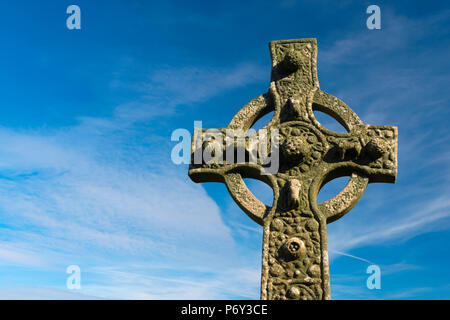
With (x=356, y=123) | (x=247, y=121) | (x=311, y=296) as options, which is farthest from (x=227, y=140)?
(x=311, y=296)

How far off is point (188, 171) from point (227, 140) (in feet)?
2.20

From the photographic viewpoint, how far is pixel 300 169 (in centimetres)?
533

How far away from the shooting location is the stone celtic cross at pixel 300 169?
15.6ft

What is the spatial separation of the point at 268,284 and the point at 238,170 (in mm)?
1517

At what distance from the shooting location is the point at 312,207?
5066mm

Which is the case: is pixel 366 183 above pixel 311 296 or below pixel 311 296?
above

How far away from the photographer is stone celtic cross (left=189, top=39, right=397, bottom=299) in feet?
15.6

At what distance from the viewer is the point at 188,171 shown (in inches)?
218
